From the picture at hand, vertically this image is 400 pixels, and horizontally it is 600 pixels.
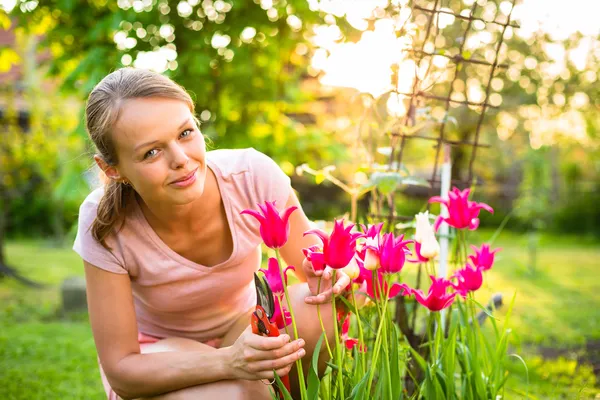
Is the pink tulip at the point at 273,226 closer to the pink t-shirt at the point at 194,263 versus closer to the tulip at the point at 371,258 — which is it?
the tulip at the point at 371,258

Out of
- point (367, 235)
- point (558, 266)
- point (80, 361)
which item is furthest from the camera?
point (558, 266)

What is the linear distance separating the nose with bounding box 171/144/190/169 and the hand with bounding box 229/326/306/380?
0.45m

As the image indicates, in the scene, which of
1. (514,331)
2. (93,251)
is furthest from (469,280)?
(514,331)

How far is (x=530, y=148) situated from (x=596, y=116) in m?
1.65

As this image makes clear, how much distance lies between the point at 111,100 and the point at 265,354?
29.4 inches

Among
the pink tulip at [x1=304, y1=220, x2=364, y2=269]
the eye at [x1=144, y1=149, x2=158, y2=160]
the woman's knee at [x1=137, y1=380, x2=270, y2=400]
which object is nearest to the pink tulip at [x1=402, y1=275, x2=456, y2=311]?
the pink tulip at [x1=304, y1=220, x2=364, y2=269]

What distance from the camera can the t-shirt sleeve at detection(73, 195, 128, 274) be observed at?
171 centimetres

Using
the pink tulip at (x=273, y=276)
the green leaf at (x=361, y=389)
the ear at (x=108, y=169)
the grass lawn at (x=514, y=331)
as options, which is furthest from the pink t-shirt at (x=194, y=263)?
the grass lawn at (x=514, y=331)

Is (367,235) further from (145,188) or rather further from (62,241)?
(62,241)

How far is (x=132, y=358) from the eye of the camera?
1645 millimetres

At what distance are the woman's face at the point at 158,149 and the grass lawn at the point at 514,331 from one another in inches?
38.8

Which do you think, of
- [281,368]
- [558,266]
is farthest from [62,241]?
[281,368]

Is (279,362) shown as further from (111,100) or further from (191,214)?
(111,100)

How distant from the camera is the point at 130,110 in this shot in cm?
154
